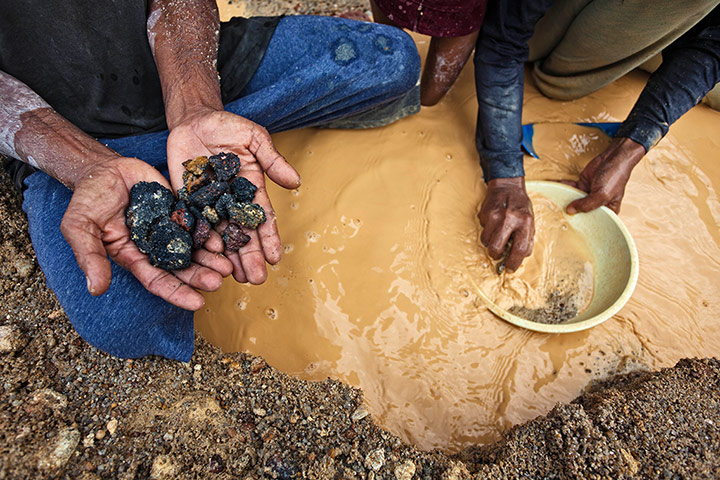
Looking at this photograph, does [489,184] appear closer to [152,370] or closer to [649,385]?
[649,385]

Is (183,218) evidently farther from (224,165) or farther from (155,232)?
(224,165)

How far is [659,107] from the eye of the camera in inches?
84.2

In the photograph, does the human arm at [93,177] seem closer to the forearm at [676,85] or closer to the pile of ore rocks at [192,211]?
the pile of ore rocks at [192,211]

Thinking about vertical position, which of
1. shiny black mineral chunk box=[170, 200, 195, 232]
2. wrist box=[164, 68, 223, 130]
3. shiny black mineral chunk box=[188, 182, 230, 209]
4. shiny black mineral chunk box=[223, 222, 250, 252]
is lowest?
shiny black mineral chunk box=[223, 222, 250, 252]

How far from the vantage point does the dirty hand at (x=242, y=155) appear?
1.55 meters

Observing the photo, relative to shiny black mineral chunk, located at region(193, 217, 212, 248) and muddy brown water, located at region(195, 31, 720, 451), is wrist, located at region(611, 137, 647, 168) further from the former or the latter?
shiny black mineral chunk, located at region(193, 217, 212, 248)

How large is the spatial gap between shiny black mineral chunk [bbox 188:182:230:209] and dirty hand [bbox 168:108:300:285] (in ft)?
0.40

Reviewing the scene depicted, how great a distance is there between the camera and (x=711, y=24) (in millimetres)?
2053

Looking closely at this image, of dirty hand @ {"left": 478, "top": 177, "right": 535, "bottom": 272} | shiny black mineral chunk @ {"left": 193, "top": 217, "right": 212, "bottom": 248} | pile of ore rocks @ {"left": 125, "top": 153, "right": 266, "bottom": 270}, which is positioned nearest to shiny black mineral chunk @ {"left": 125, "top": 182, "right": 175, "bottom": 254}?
pile of ore rocks @ {"left": 125, "top": 153, "right": 266, "bottom": 270}

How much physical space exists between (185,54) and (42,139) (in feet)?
2.12

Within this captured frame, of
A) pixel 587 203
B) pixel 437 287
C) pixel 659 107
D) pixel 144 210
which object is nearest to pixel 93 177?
pixel 144 210

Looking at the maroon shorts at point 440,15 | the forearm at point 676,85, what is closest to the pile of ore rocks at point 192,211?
the maroon shorts at point 440,15

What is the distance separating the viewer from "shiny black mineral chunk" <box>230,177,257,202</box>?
5.15 ft

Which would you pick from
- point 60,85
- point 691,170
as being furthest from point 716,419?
point 60,85
